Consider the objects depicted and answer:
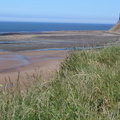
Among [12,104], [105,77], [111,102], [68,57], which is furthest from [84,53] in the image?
[12,104]

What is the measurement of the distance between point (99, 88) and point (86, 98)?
578mm

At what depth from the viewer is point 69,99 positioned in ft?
17.3

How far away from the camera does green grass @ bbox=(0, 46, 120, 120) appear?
489 centimetres

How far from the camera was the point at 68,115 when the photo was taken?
4.88 meters

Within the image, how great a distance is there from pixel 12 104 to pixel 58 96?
31.2 inches

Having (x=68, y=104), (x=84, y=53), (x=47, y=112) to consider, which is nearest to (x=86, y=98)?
(x=68, y=104)

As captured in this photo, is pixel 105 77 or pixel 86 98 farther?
pixel 105 77

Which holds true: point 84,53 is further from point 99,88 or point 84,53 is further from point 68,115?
point 68,115

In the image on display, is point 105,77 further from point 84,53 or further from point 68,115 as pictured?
point 84,53

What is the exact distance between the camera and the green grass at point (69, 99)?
4895 mm

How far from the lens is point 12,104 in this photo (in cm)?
519

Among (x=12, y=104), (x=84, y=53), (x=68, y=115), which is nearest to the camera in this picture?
(x=68, y=115)

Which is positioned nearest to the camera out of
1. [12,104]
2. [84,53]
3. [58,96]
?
[12,104]

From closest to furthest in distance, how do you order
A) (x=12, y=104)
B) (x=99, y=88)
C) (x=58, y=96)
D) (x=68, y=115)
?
(x=68, y=115)
(x=12, y=104)
(x=58, y=96)
(x=99, y=88)
